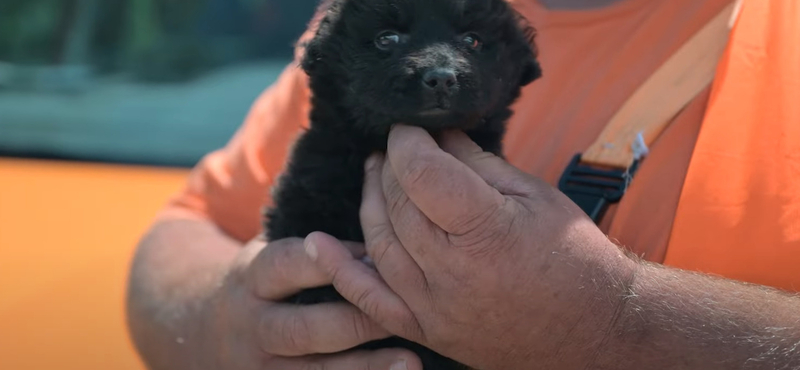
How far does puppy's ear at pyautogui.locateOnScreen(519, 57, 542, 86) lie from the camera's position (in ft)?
6.10

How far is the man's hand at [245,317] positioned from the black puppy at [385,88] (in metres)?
0.08

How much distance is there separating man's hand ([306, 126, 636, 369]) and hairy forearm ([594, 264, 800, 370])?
0.14 feet

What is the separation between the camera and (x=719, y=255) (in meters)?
1.70

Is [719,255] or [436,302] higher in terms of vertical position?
[719,255]

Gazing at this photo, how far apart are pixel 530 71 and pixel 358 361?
75 centimetres

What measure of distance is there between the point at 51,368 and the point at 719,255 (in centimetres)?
215

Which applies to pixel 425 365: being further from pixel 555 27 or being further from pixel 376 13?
pixel 555 27

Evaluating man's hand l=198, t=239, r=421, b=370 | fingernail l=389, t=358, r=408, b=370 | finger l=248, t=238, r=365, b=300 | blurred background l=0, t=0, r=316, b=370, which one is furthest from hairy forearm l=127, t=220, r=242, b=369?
blurred background l=0, t=0, r=316, b=370

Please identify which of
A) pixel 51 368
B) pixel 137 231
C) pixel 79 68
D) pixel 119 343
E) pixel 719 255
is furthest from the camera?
pixel 79 68

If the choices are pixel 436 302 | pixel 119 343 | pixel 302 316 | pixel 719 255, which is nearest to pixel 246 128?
pixel 119 343

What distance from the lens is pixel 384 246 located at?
1652 mm

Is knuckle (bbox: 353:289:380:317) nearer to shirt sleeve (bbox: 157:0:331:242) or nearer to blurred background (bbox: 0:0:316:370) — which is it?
shirt sleeve (bbox: 157:0:331:242)

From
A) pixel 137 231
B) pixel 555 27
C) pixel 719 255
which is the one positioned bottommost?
pixel 137 231

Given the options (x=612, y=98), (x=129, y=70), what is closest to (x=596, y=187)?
(x=612, y=98)
